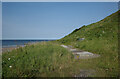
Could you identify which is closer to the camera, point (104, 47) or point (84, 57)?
point (84, 57)

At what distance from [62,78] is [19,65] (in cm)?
184

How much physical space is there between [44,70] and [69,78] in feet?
3.54

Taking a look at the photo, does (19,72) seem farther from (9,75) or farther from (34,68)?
(34,68)

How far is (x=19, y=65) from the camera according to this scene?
3.31 metres

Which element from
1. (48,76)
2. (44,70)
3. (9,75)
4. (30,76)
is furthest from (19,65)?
→ (48,76)

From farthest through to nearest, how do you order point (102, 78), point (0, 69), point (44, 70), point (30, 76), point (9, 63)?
point (9, 63) → point (44, 70) → point (0, 69) → point (30, 76) → point (102, 78)

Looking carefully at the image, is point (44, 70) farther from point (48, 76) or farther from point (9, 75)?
point (9, 75)

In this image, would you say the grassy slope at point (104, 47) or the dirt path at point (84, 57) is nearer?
the dirt path at point (84, 57)

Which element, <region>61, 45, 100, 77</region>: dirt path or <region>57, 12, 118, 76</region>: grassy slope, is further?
<region>57, 12, 118, 76</region>: grassy slope

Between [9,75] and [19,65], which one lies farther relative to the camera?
[19,65]

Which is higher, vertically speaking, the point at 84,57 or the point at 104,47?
the point at 104,47

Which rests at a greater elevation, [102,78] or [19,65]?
[19,65]

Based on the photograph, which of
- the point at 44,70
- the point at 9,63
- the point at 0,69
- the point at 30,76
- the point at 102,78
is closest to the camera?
the point at 102,78

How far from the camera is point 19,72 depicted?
288 cm
